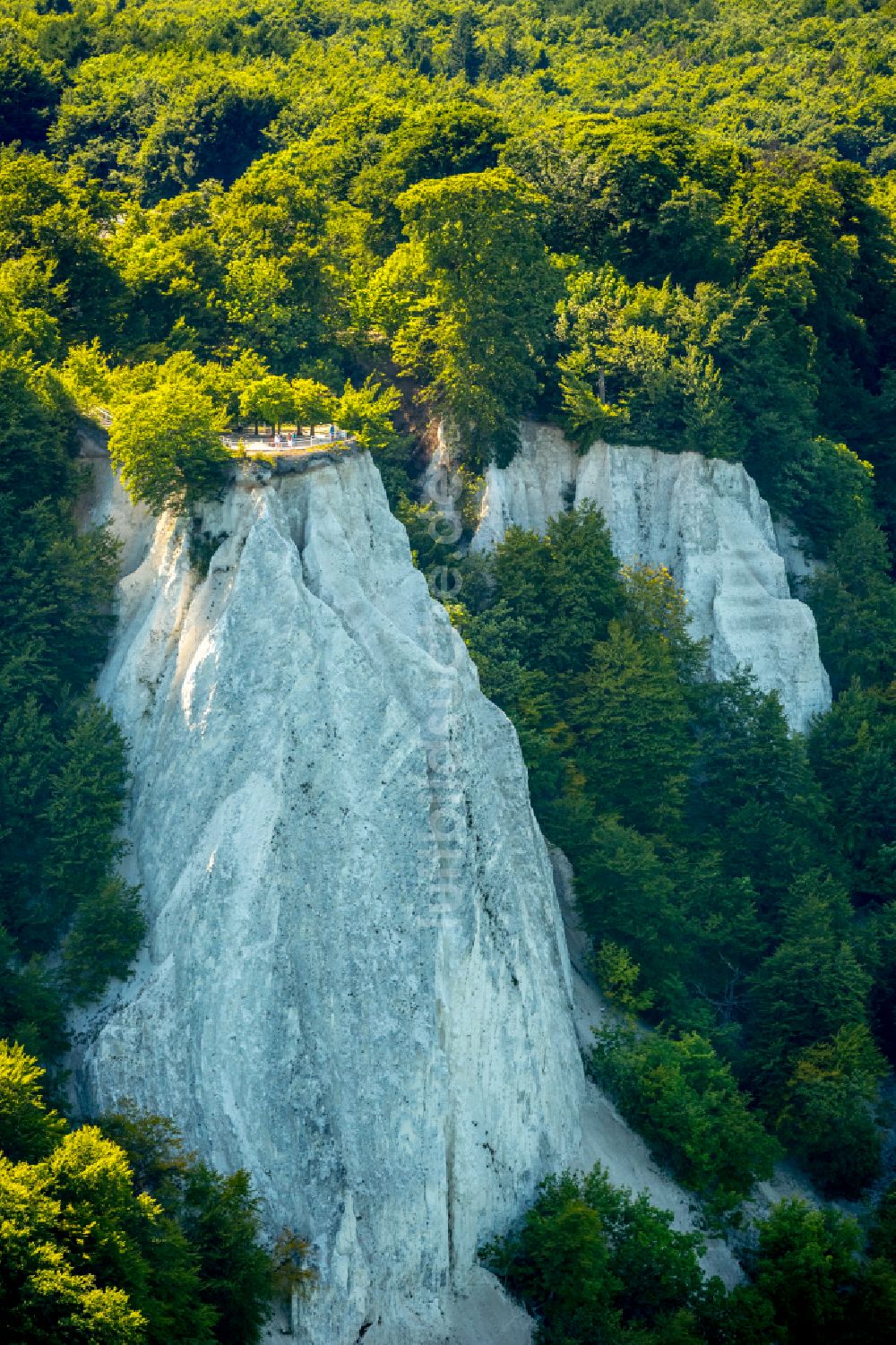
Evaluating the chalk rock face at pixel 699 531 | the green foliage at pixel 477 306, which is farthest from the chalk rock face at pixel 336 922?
the chalk rock face at pixel 699 531

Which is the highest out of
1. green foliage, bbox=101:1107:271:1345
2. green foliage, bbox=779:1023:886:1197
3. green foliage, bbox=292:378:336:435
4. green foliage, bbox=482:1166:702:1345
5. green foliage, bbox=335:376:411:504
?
green foliage, bbox=292:378:336:435

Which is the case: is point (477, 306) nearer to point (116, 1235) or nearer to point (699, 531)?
point (699, 531)

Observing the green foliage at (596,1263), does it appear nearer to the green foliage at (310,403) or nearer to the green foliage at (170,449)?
the green foliage at (170,449)

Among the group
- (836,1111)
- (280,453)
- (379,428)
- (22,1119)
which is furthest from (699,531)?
(22,1119)

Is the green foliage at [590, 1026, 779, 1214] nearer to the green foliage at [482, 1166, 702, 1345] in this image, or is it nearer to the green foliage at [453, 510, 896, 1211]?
the green foliage at [453, 510, 896, 1211]

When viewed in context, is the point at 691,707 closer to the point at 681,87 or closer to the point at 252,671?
the point at 252,671

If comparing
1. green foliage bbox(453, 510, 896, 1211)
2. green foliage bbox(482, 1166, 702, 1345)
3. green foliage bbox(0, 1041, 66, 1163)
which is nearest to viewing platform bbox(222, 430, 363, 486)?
green foliage bbox(453, 510, 896, 1211)
